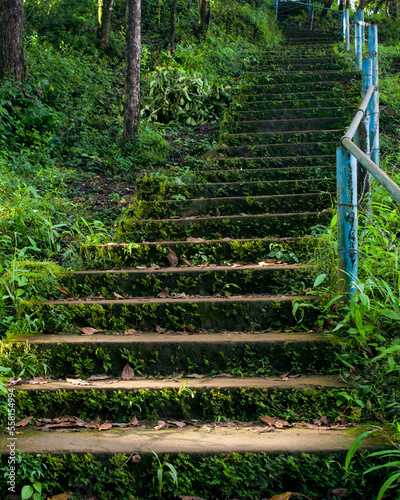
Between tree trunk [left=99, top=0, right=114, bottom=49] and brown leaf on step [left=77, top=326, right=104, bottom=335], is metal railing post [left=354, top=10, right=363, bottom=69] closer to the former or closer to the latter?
tree trunk [left=99, top=0, right=114, bottom=49]

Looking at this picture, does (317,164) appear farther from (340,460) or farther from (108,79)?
(108,79)

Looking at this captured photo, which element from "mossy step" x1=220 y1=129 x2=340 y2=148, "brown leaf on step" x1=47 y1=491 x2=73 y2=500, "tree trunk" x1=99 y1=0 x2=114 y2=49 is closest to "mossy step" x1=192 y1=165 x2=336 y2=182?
"mossy step" x1=220 y1=129 x2=340 y2=148

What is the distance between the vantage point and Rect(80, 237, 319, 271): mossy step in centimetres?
327

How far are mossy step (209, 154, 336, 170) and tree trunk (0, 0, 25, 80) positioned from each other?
3.99m

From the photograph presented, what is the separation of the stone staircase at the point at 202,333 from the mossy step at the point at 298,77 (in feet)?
11.2

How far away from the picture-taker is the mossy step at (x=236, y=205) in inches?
152

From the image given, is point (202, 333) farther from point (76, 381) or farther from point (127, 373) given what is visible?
point (76, 381)

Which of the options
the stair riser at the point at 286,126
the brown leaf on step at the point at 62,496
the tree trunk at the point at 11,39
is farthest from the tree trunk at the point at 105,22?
the brown leaf on step at the point at 62,496

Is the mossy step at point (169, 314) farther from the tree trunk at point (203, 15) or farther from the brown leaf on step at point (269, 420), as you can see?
the tree trunk at point (203, 15)

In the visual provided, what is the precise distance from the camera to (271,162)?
4742mm

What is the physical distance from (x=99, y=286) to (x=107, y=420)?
1155 mm

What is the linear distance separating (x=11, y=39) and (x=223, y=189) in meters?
4.72

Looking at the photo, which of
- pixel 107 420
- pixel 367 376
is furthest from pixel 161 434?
pixel 367 376

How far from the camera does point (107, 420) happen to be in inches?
81.9
